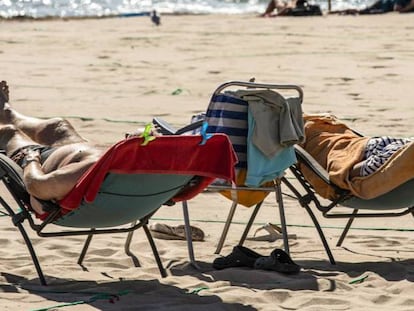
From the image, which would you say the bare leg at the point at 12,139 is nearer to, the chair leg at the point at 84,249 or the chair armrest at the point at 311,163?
the chair leg at the point at 84,249

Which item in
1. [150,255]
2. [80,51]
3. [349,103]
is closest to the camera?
[150,255]

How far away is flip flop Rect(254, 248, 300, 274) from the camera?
534 cm

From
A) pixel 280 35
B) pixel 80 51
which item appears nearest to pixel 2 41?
pixel 80 51

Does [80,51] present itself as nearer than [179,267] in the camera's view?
No

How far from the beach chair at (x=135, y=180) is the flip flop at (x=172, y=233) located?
1102 millimetres

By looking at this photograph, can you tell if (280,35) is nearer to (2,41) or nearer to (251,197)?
(2,41)

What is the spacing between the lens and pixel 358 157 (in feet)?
18.3

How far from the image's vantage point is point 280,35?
680 inches

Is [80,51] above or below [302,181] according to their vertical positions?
below

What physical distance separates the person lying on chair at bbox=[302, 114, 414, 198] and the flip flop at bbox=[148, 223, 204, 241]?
31.2 inches

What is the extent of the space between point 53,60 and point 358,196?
29.8 feet

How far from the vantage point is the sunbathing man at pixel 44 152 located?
4.90 meters

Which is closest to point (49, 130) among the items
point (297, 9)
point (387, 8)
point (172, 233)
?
point (172, 233)

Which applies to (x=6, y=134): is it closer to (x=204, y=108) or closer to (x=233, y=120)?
(x=233, y=120)
